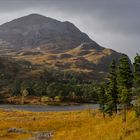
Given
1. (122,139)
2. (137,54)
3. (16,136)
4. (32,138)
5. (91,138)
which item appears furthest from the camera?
(137,54)

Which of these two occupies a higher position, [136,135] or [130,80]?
[130,80]

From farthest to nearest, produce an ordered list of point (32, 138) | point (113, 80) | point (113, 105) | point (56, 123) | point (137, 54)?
1. point (113, 105)
2. point (113, 80)
3. point (56, 123)
4. point (137, 54)
5. point (32, 138)

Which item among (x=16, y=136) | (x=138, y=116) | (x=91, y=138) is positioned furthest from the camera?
(x=16, y=136)

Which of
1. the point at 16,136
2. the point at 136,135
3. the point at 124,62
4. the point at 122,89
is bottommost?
the point at 16,136

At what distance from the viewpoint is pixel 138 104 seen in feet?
209

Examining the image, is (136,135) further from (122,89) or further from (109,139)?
(122,89)

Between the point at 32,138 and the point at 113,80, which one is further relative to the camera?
the point at 113,80

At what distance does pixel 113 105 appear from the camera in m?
107

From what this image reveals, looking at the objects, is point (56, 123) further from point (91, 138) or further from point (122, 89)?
point (91, 138)

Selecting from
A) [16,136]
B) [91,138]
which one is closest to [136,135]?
[91,138]

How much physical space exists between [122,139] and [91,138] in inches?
306

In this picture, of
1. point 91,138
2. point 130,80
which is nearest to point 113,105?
point 130,80

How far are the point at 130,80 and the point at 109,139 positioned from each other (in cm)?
3967

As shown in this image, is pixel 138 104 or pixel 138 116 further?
pixel 138 104
